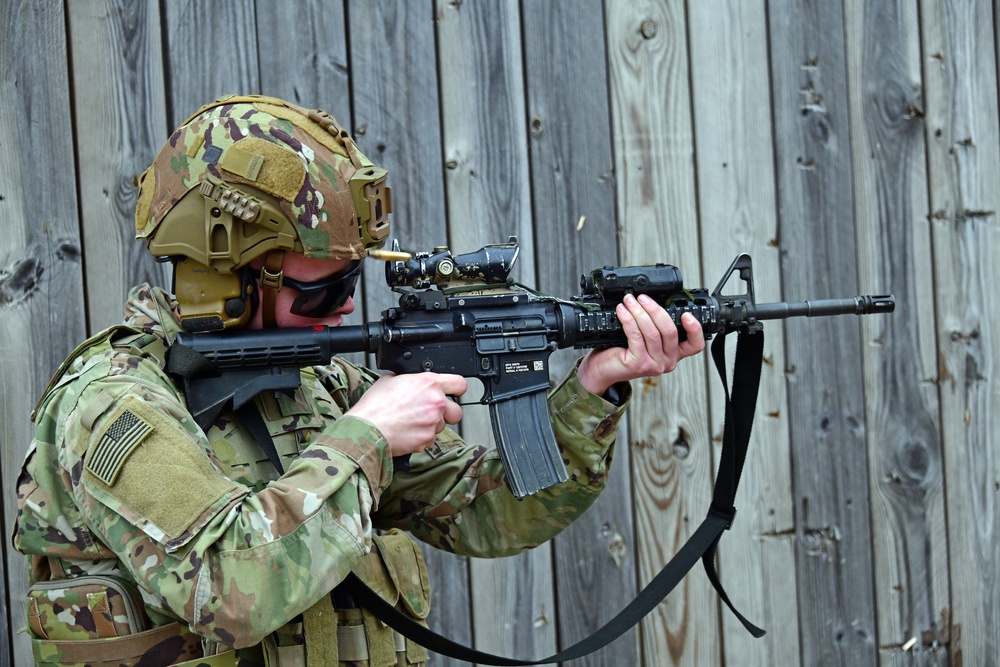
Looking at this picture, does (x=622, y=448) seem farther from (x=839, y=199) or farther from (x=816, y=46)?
(x=816, y=46)

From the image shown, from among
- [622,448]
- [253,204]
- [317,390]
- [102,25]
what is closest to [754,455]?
[622,448]

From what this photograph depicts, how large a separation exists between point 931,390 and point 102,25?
3.22 metres

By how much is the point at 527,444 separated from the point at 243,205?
0.90 meters

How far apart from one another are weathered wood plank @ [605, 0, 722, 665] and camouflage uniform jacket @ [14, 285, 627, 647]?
1472 millimetres

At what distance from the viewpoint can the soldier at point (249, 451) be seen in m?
1.95

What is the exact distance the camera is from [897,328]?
3.86 metres

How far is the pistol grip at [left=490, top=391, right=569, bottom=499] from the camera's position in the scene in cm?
250

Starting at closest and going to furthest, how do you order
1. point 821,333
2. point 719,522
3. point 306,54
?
point 719,522, point 306,54, point 821,333

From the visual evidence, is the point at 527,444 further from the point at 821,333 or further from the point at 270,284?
the point at 821,333

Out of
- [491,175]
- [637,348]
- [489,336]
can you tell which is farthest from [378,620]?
[491,175]

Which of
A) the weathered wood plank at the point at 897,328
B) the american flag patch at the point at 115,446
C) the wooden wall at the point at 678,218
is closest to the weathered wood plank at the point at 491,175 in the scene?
the wooden wall at the point at 678,218

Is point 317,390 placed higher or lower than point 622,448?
higher

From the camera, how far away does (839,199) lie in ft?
12.4

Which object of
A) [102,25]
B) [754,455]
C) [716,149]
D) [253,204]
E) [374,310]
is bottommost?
[754,455]
